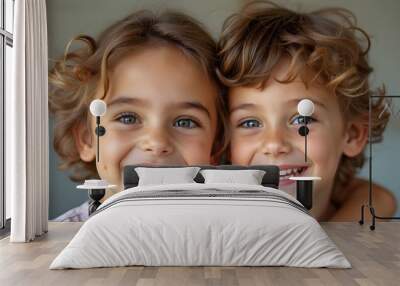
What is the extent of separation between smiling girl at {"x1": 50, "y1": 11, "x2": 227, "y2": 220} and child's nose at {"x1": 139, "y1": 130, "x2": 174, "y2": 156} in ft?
0.04

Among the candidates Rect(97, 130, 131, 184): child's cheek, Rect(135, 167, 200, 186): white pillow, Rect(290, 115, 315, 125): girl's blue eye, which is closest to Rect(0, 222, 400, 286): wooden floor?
Rect(135, 167, 200, 186): white pillow

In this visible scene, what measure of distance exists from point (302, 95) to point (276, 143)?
0.66 meters

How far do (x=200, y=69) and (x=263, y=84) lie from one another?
0.78 m

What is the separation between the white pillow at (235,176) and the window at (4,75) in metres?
2.22

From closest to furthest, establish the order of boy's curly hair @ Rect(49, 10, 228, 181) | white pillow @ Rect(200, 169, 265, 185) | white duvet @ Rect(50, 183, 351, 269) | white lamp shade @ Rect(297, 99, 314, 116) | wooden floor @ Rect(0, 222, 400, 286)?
wooden floor @ Rect(0, 222, 400, 286)
white duvet @ Rect(50, 183, 351, 269)
white pillow @ Rect(200, 169, 265, 185)
white lamp shade @ Rect(297, 99, 314, 116)
boy's curly hair @ Rect(49, 10, 228, 181)

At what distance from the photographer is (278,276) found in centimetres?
439

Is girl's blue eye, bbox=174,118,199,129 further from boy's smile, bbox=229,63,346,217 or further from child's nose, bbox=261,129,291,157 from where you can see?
child's nose, bbox=261,129,291,157

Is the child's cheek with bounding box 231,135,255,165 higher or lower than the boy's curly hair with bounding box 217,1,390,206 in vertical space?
lower

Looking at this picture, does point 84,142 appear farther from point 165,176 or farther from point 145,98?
point 165,176

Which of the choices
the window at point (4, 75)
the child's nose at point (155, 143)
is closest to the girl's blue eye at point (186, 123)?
the child's nose at point (155, 143)

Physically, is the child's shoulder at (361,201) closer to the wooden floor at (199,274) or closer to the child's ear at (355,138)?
the child's ear at (355,138)

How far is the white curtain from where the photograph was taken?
6145 mm

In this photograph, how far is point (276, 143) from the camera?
750 centimetres

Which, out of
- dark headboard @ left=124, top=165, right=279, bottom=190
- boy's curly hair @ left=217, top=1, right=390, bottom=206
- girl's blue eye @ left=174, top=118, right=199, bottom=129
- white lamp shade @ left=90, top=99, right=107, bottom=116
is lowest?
dark headboard @ left=124, top=165, right=279, bottom=190
